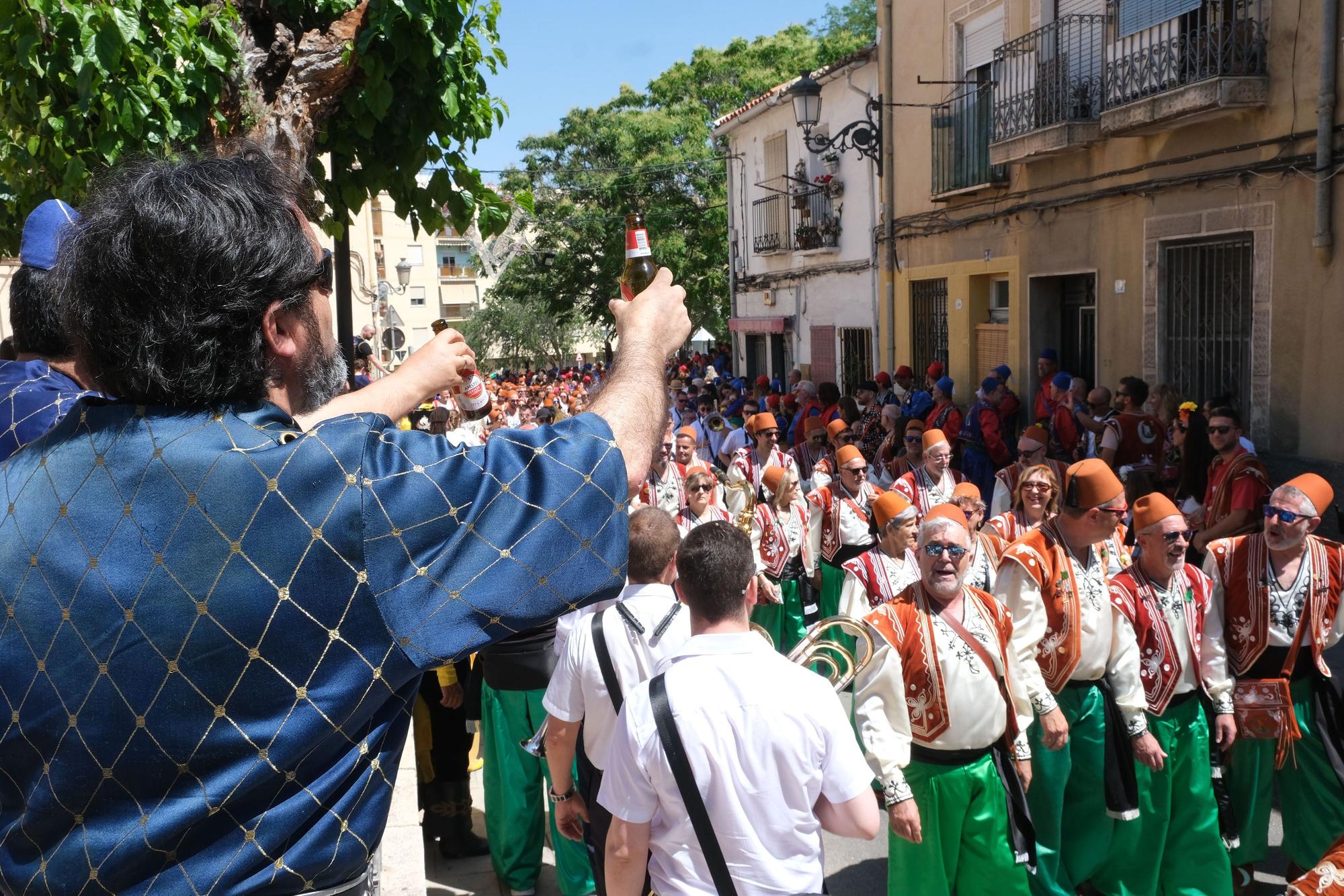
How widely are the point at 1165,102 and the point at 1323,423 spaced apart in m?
3.02

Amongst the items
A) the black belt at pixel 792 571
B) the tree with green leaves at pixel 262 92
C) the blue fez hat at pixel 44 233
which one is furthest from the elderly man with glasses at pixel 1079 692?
the blue fez hat at pixel 44 233

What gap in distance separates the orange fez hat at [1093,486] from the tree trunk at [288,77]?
3.25 meters

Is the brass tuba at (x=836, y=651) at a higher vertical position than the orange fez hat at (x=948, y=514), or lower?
lower

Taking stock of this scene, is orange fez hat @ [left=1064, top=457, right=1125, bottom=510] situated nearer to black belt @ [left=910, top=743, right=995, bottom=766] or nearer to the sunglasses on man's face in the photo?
the sunglasses on man's face

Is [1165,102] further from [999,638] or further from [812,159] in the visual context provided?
[812,159]

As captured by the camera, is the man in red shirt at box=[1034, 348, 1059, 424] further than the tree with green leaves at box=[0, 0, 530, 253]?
Yes

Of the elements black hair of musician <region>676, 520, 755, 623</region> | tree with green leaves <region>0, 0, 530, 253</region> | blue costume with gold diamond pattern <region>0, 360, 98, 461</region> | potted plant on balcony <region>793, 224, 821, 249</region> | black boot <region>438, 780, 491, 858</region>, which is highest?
potted plant on balcony <region>793, 224, 821, 249</region>

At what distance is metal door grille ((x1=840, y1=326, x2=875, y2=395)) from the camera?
1864 centimetres

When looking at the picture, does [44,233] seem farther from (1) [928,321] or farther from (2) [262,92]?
(1) [928,321]

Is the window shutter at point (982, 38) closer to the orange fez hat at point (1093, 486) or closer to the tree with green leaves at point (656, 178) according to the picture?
the orange fez hat at point (1093, 486)

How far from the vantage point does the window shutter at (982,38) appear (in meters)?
14.0

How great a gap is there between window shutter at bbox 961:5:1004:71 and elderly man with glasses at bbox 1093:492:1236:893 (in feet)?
34.5

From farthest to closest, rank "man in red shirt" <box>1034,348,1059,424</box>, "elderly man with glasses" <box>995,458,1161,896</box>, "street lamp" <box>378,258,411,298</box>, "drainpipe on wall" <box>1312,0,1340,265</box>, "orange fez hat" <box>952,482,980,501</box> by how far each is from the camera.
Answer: "street lamp" <box>378,258,411,298</box>, "man in red shirt" <box>1034,348,1059,424</box>, "drainpipe on wall" <box>1312,0,1340,265</box>, "orange fez hat" <box>952,482,980,501</box>, "elderly man with glasses" <box>995,458,1161,896</box>

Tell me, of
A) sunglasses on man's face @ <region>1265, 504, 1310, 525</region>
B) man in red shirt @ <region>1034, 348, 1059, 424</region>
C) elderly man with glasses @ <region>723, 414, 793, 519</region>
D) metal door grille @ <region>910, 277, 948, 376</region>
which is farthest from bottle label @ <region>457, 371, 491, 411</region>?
metal door grille @ <region>910, 277, 948, 376</region>
